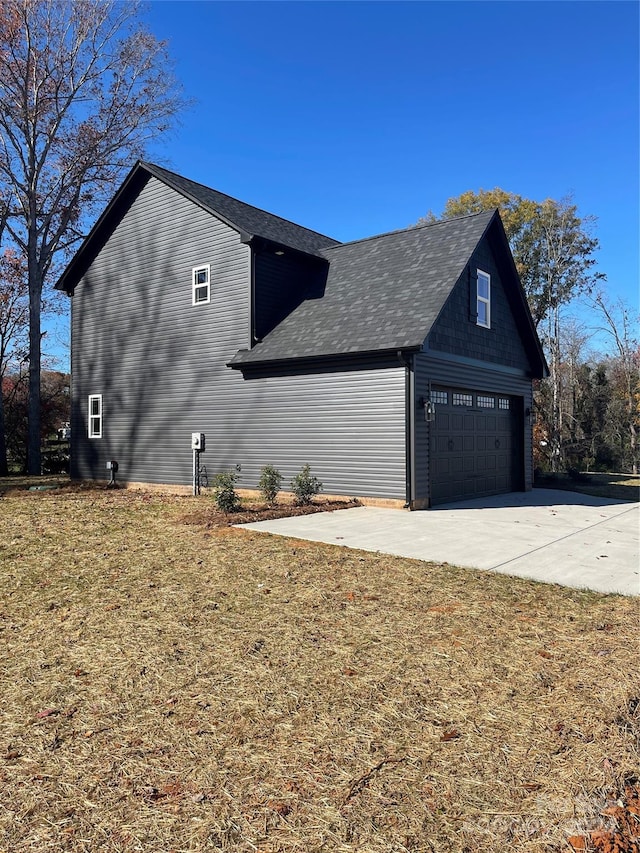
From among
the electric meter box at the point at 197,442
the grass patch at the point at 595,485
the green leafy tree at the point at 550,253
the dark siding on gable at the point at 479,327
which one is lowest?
the grass patch at the point at 595,485

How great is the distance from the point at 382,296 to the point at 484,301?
125 inches

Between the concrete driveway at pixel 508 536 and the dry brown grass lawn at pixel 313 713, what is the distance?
83 cm

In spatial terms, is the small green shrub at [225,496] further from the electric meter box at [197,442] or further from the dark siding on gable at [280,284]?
the dark siding on gable at [280,284]

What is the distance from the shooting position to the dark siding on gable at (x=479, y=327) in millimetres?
12328

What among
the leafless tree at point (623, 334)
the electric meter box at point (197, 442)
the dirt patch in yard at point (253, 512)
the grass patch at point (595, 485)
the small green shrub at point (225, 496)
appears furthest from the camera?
the leafless tree at point (623, 334)

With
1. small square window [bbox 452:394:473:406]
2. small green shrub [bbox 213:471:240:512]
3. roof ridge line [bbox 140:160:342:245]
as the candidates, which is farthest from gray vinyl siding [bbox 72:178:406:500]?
small green shrub [bbox 213:471:240:512]

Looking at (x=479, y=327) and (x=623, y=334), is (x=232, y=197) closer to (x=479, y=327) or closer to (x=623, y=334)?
(x=479, y=327)

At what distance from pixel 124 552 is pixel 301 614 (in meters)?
3.38

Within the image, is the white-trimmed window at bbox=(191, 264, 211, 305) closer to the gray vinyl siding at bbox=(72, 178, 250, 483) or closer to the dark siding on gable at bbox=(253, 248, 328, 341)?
→ the gray vinyl siding at bbox=(72, 178, 250, 483)

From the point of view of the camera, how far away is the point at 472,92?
1598cm

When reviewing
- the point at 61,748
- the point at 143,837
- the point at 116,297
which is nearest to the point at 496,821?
the point at 143,837

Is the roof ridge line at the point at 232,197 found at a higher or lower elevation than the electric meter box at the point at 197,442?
higher

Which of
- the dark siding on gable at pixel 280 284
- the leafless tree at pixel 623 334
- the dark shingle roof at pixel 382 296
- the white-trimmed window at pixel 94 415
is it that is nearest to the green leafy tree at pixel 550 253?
the leafless tree at pixel 623 334

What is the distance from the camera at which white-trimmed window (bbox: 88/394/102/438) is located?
17.6 metres
